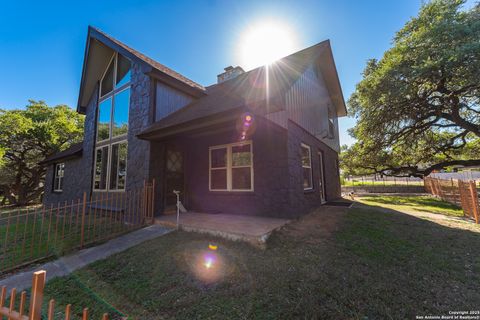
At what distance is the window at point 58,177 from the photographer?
10657mm

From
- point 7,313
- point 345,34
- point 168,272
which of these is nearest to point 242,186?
point 168,272

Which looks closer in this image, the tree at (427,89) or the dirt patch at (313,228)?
the dirt patch at (313,228)

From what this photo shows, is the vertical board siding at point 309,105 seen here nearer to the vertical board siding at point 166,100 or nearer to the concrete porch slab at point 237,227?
the concrete porch slab at point 237,227

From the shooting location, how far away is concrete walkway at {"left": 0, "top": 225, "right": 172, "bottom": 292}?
311cm

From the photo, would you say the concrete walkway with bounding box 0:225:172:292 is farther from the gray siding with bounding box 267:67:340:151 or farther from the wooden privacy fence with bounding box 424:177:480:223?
the wooden privacy fence with bounding box 424:177:480:223

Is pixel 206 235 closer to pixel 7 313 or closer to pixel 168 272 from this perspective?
pixel 168 272

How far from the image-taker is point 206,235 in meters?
4.30

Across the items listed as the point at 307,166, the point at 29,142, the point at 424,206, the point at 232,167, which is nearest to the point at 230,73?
the point at 232,167

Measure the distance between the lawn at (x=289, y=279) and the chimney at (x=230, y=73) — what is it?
9.00m

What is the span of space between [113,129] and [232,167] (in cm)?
511

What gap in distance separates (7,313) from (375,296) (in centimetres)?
348

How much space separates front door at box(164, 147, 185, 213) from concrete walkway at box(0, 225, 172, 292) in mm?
1435

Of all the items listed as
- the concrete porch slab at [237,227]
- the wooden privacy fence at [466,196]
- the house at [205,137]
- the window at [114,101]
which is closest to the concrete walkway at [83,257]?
the concrete porch slab at [237,227]

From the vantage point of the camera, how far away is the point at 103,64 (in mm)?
9000
